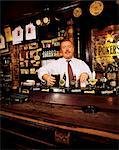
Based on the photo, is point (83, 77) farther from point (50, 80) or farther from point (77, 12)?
point (77, 12)

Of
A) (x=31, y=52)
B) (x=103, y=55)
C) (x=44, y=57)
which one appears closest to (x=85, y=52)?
(x=103, y=55)

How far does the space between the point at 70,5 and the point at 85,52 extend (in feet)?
3.31

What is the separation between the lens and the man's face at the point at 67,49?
433cm

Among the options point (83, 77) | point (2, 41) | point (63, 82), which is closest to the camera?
point (83, 77)

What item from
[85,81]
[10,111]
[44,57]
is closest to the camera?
[10,111]

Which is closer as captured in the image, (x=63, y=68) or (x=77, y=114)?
(x=77, y=114)

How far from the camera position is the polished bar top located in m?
2.14

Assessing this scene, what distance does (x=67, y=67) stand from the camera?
4.37m

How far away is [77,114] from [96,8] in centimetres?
197

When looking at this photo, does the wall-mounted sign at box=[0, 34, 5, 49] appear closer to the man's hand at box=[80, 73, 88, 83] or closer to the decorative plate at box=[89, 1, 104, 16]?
the man's hand at box=[80, 73, 88, 83]

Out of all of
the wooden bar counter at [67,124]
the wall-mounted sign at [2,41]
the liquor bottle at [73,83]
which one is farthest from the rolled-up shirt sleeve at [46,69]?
the wall-mounted sign at [2,41]

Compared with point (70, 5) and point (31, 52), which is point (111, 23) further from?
point (31, 52)

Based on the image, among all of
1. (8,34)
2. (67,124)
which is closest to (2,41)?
(8,34)

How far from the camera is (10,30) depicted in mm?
5047
